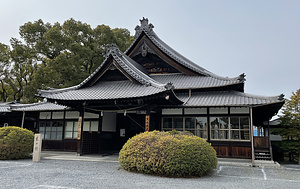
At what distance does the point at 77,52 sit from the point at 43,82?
4660mm

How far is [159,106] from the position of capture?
12.6 metres

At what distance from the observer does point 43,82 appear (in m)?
23.9

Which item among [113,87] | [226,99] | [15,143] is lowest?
[15,143]

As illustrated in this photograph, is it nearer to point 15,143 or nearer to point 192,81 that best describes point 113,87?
point 192,81

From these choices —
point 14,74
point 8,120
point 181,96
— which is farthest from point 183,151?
point 14,74

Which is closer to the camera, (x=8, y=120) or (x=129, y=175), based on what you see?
(x=129, y=175)

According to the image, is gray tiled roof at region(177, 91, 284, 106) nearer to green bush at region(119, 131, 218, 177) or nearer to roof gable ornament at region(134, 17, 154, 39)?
green bush at region(119, 131, 218, 177)

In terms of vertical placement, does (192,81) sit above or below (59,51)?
below

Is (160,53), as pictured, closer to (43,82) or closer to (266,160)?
(266,160)

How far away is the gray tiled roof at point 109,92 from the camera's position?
438 inches

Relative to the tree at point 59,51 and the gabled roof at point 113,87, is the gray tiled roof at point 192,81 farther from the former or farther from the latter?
the tree at point 59,51

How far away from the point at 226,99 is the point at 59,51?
20.1 metres

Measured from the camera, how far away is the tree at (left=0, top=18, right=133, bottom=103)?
77.9ft

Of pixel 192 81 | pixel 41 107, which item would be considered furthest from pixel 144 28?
pixel 41 107
